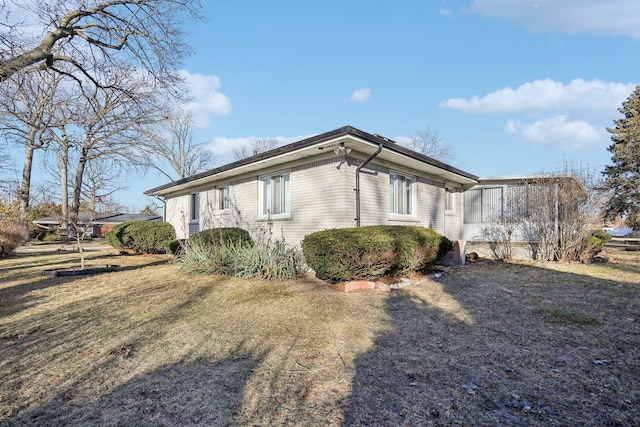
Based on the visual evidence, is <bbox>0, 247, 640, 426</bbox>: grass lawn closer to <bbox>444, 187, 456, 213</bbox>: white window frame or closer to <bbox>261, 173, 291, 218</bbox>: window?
<bbox>261, 173, 291, 218</bbox>: window

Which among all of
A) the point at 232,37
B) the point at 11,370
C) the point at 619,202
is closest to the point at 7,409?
the point at 11,370

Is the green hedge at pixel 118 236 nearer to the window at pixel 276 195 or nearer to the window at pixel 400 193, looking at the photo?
the window at pixel 276 195

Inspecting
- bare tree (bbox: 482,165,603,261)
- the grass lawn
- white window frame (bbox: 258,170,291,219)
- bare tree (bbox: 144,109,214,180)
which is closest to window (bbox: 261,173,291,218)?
white window frame (bbox: 258,170,291,219)

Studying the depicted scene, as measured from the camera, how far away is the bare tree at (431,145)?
35.1 metres

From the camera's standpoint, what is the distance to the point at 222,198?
1305 cm

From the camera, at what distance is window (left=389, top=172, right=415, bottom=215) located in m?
9.64

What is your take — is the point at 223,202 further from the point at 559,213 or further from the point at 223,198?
the point at 559,213

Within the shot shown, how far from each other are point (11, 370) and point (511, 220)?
40.2 ft

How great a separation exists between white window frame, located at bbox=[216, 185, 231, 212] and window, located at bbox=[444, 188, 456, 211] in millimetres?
8193

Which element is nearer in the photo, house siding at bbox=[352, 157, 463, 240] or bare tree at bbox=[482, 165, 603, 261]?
house siding at bbox=[352, 157, 463, 240]

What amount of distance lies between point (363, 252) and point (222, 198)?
26.9ft

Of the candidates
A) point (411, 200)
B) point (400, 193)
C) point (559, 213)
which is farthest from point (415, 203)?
point (559, 213)

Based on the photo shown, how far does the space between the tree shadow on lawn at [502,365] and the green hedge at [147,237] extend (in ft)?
39.5

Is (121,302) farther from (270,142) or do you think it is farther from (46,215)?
(46,215)
